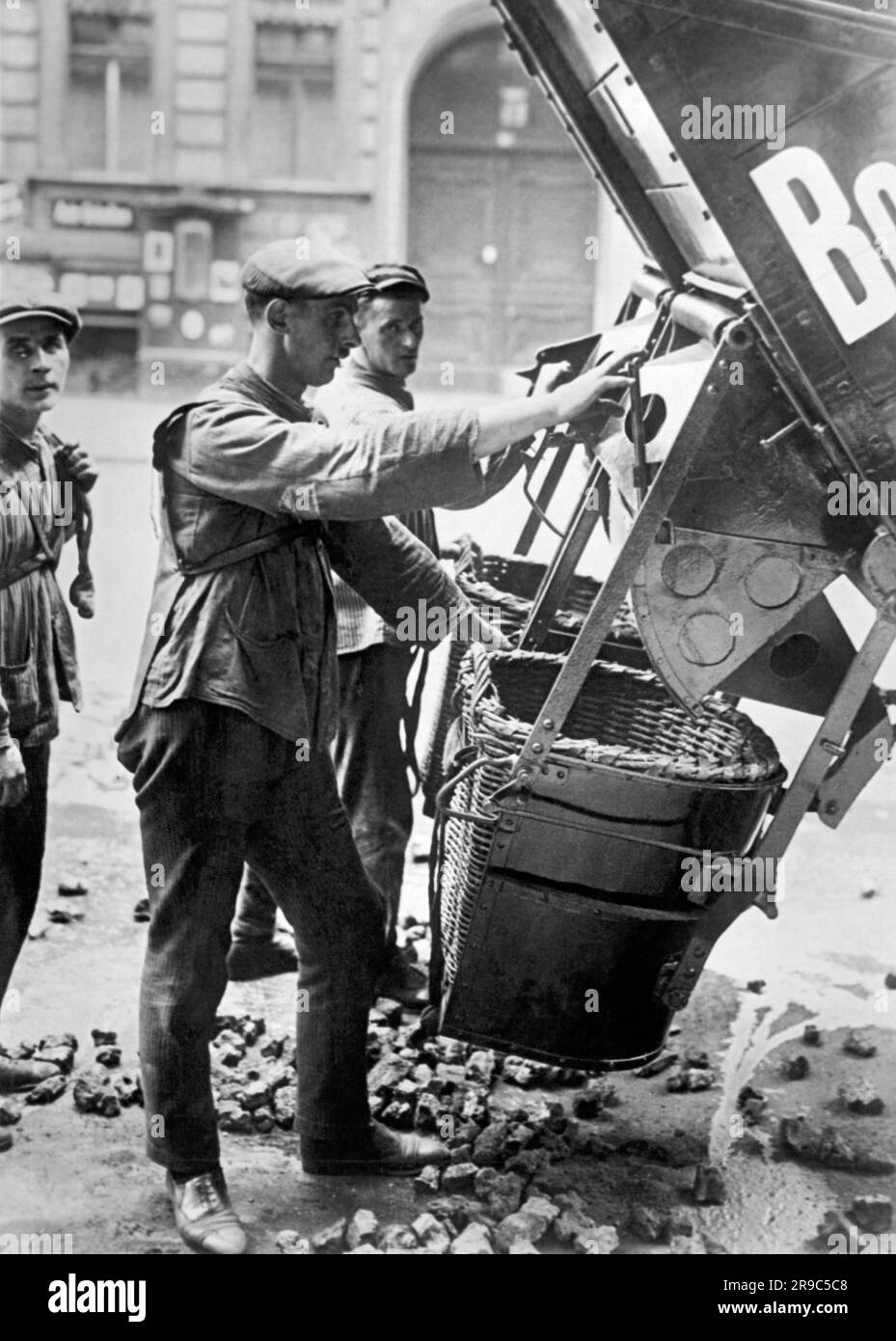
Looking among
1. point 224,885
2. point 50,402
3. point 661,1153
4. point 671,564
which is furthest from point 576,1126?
point 50,402

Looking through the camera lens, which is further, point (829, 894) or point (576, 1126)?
point (829, 894)

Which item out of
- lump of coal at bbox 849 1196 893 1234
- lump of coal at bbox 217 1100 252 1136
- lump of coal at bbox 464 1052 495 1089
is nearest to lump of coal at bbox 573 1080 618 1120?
lump of coal at bbox 464 1052 495 1089

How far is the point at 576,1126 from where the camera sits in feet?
12.0

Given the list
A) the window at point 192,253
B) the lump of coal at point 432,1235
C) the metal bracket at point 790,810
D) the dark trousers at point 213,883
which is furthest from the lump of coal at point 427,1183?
the window at point 192,253

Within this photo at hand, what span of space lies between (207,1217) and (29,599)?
4.83 ft

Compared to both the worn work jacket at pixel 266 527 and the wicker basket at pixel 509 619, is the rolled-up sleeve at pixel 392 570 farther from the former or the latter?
the wicker basket at pixel 509 619

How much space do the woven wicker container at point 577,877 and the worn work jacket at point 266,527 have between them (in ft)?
1.38

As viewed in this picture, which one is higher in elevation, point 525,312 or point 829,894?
point 525,312

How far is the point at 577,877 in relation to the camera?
3.26m

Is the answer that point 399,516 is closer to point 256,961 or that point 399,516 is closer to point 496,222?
point 256,961

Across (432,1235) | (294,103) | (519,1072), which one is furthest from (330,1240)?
(294,103)

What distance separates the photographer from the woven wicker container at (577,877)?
3.20m

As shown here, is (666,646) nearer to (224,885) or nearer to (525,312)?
(224,885)
